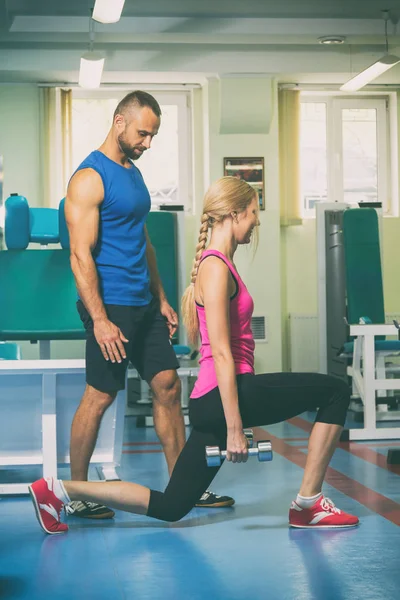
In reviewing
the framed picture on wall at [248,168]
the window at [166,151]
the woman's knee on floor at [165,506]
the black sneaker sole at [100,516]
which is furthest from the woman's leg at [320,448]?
the window at [166,151]

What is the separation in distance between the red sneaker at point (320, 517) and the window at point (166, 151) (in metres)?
6.10

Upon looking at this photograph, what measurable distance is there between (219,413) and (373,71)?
5607 millimetres

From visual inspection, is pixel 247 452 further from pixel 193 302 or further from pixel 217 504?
pixel 217 504

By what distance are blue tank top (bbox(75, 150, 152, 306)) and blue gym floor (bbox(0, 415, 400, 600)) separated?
2.88 feet

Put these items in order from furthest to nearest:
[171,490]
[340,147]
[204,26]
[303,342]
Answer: [340,147]
[303,342]
[204,26]
[171,490]

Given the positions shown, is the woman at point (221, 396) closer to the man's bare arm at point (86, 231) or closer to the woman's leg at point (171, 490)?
the woman's leg at point (171, 490)

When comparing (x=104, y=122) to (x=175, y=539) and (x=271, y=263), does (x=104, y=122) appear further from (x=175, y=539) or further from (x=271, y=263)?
(x=175, y=539)

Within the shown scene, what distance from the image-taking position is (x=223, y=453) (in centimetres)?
279

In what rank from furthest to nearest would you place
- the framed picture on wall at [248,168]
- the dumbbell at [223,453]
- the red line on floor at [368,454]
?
the framed picture on wall at [248,168] → the red line on floor at [368,454] → the dumbbell at [223,453]

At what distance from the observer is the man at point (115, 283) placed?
3.26 meters

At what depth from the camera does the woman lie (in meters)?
2.79

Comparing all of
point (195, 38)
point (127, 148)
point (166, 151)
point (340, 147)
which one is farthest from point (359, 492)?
point (340, 147)

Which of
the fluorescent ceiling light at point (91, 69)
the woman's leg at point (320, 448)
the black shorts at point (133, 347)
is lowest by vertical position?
the woman's leg at point (320, 448)

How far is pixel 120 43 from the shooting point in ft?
26.9
